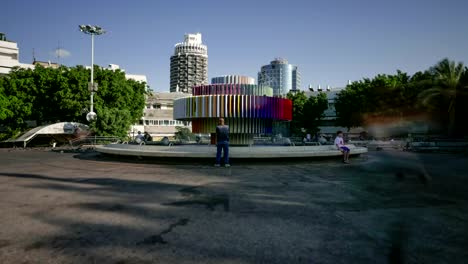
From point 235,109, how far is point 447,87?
32149mm

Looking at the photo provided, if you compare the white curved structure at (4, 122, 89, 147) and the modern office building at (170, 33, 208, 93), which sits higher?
the modern office building at (170, 33, 208, 93)

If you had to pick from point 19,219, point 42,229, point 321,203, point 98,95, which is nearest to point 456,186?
point 321,203

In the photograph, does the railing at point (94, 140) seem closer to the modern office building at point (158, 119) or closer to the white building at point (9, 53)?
the modern office building at point (158, 119)

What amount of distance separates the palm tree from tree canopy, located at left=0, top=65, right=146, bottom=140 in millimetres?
35492

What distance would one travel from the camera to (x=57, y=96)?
32969mm

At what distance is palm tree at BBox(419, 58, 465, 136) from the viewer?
32.0 m

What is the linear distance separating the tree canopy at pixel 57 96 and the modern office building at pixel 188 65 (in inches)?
4310

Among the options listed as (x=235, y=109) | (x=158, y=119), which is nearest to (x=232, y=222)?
(x=235, y=109)

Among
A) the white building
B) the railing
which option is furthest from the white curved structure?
the white building

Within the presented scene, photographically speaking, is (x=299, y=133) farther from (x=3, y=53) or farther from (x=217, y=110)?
(x=3, y=53)

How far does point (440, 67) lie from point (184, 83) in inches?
4900

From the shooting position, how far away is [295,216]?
13.5ft

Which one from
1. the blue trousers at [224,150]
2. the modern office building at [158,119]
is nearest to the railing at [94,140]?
the blue trousers at [224,150]

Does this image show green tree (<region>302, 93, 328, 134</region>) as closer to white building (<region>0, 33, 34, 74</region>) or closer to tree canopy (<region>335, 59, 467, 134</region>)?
tree canopy (<region>335, 59, 467, 134</region>)
